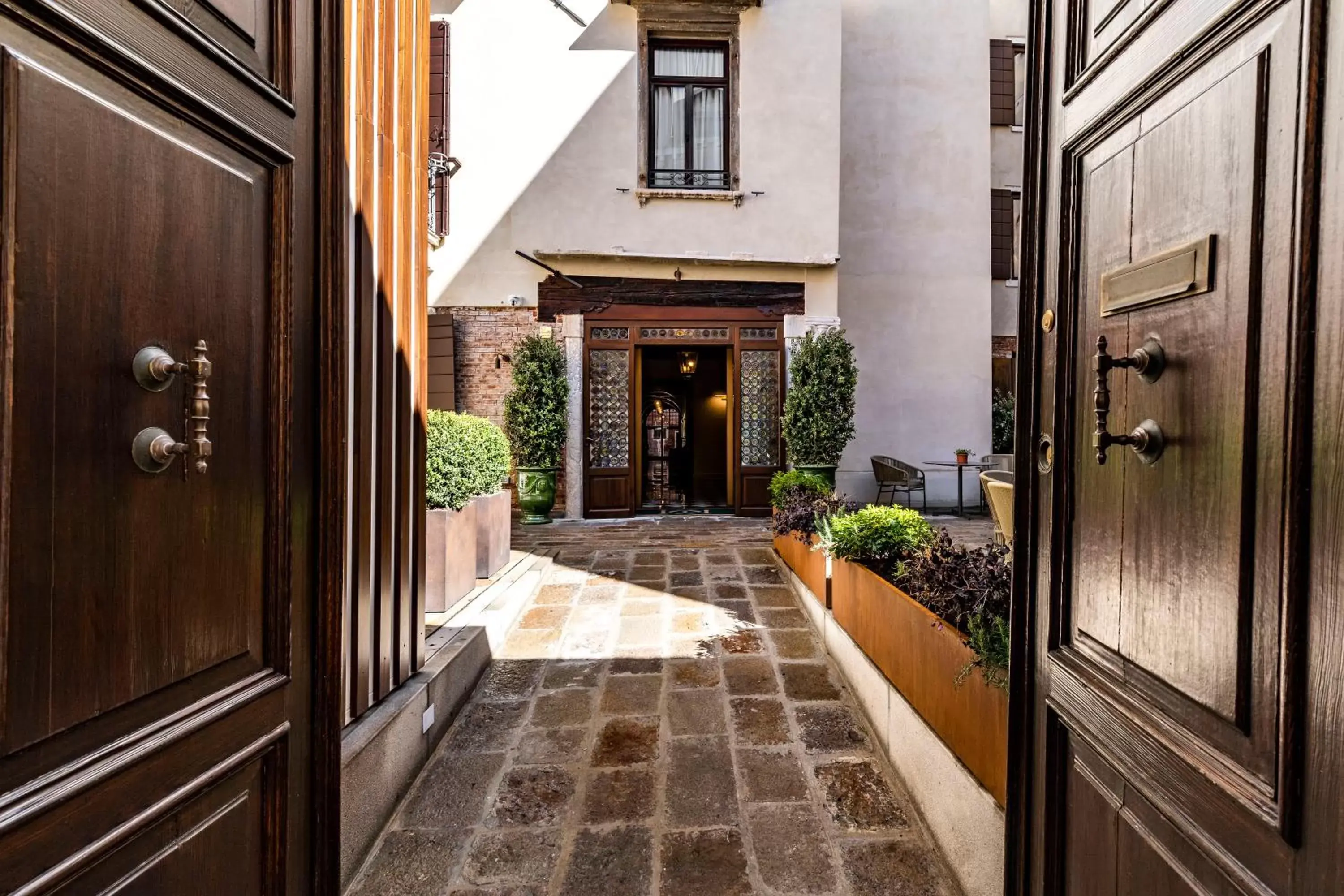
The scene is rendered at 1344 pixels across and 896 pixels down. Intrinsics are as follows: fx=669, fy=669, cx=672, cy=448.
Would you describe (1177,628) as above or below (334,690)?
above

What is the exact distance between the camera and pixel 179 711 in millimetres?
1008

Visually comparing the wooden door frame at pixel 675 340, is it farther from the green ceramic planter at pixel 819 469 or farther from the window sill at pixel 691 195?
the window sill at pixel 691 195

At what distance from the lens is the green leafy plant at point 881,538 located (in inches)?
131

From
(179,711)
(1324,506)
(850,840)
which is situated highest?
(1324,506)

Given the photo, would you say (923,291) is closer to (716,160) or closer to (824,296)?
(824,296)

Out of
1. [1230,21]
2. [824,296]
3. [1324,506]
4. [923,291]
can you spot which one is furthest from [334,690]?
[923,291]

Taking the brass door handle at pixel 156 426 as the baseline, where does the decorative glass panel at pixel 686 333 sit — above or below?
above

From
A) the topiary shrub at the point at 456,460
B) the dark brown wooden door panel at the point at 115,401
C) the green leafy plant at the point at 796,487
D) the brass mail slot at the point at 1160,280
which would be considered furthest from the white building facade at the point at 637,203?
the brass mail slot at the point at 1160,280

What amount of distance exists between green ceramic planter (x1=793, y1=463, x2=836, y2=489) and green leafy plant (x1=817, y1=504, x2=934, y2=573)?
427cm

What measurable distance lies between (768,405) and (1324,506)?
769 centimetres

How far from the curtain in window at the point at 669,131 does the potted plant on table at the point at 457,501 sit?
5288mm

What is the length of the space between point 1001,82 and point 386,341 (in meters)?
10.3

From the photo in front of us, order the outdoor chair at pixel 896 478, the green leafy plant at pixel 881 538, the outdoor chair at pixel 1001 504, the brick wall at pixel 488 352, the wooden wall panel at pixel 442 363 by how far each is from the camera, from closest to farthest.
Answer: the green leafy plant at pixel 881 538, the outdoor chair at pixel 1001 504, the wooden wall panel at pixel 442 363, the outdoor chair at pixel 896 478, the brick wall at pixel 488 352

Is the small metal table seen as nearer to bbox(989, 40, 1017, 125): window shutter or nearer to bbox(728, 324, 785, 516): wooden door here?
bbox(728, 324, 785, 516): wooden door
